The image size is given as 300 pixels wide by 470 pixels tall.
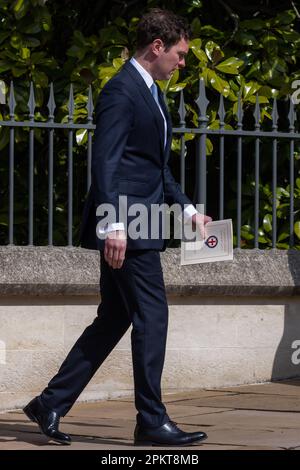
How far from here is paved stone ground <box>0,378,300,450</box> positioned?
5.85 meters

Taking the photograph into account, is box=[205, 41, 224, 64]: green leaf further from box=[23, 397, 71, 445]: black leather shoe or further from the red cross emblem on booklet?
box=[23, 397, 71, 445]: black leather shoe

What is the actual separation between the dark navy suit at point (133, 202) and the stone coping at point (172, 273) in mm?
1599

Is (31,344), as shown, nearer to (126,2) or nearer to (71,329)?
(71,329)

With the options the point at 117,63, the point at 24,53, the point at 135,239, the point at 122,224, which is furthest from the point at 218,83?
the point at 122,224

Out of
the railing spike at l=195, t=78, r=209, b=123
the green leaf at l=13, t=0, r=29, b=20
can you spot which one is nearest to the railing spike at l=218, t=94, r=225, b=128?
the railing spike at l=195, t=78, r=209, b=123

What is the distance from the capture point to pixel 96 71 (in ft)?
27.8

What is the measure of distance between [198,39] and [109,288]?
297cm

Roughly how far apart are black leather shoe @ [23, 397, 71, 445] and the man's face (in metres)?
1.58

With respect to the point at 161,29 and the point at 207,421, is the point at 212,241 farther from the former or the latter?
the point at 207,421

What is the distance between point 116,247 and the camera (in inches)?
218

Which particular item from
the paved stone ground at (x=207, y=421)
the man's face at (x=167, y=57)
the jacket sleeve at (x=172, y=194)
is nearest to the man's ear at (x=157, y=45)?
the man's face at (x=167, y=57)

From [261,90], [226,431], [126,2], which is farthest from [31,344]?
[126,2]

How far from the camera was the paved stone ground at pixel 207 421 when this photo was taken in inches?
230

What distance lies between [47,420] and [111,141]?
4.26ft
